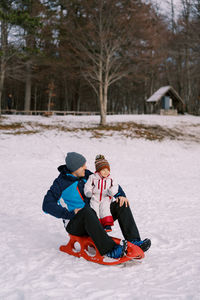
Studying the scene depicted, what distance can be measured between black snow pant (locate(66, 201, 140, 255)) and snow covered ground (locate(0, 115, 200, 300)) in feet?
0.96

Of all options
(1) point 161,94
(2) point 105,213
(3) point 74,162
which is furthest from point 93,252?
(1) point 161,94

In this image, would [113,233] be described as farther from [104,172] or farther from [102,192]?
[104,172]

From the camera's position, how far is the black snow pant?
3.14 m

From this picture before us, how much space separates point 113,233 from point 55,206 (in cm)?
165

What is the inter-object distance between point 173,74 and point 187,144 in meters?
30.3

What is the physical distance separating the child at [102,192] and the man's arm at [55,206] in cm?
31

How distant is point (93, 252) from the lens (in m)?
3.49

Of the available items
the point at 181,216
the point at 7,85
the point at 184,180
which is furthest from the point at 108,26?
the point at 7,85

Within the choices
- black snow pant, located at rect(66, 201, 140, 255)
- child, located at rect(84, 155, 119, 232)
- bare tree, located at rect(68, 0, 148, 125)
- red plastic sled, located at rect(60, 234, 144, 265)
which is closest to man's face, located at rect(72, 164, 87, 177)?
child, located at rect(84, 155, 119, 232)

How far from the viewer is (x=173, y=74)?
146ft

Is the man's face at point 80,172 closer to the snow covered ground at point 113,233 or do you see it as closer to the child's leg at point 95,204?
the child's leg at point 95,204

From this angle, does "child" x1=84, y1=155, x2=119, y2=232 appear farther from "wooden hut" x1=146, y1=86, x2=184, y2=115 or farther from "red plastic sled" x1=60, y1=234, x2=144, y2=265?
"wooden hut" x1=146, y1=86, x2=184, y2=115

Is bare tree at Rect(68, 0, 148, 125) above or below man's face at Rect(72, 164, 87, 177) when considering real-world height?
above

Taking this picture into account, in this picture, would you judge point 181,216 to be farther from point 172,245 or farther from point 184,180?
point 184,180
